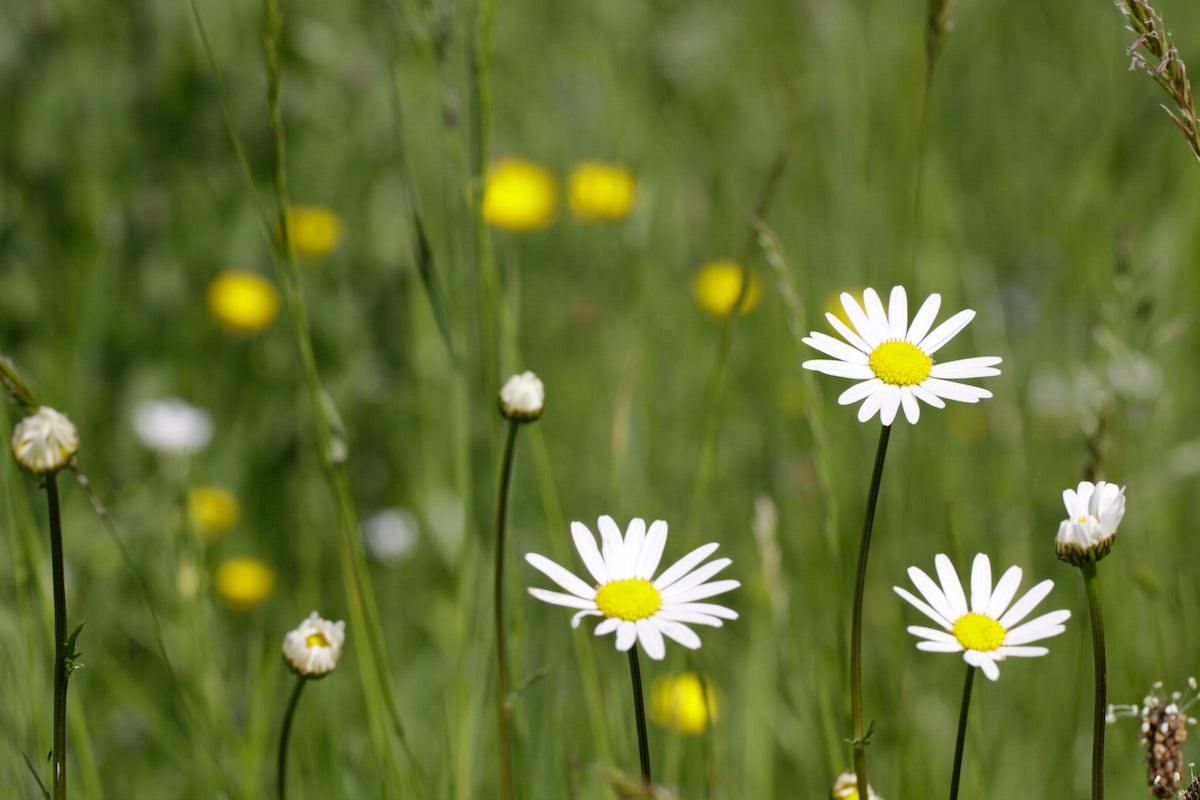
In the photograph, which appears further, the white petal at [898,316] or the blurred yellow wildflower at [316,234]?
the blurred yellow wildflower at [316,234]

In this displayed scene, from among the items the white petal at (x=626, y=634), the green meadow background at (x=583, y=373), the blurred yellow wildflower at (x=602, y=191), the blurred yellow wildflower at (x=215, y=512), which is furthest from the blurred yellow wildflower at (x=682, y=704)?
the blurred yellow wildflower at (x=602, y=191)

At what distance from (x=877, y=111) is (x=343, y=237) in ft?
5.61

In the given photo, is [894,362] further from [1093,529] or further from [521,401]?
[521,401]

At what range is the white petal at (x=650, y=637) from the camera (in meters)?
0.77

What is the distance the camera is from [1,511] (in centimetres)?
186

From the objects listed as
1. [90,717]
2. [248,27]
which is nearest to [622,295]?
[248,27]

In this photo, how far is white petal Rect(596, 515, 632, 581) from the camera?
36.4 inches

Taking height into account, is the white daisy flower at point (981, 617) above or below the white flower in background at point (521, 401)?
below

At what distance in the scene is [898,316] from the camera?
1.00 meters

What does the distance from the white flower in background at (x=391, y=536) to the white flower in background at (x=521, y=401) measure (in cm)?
127

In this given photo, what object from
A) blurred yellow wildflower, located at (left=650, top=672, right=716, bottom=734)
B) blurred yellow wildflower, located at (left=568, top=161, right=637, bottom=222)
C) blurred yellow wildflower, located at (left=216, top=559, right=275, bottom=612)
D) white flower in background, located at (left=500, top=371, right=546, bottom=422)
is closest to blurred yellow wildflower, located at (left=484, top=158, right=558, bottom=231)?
blurred yellow wildflower, located at (left=568, top=161, right=637, bottom=222)

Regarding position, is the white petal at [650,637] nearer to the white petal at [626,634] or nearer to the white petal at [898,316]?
the white petal at [626,634]

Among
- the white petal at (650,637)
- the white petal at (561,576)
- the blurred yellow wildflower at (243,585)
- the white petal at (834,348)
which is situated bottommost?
the white petal at (650,637)

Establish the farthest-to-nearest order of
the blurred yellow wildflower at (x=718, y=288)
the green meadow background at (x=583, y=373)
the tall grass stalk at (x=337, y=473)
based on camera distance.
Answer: the blurred yellow wildflower at (x=718, y=288)
the green meadow background at (x=583, y=373)
the tall grass stalk at (x=337, y=473)
